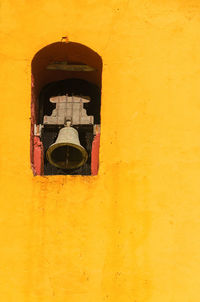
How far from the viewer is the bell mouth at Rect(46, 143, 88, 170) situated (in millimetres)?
7566

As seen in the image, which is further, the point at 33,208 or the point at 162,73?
the point at 162,73

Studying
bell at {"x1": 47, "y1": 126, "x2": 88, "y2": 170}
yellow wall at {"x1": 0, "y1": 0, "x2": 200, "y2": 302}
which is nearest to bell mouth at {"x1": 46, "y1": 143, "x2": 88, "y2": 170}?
bell at {"x1": 47, "y1": 126, "x2": 88, "y2": 170}

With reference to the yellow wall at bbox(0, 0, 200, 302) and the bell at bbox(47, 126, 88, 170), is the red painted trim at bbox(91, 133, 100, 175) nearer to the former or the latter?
the bell at bbox(47, 126, 88, 170)

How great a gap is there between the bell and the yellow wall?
0.29 m

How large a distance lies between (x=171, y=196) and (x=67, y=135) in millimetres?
892

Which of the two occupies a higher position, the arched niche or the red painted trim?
the arched niche

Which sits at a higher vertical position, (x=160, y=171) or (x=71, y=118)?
(x=71, y=118)

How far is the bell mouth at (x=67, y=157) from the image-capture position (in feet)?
24.8

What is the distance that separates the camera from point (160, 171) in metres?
7.15

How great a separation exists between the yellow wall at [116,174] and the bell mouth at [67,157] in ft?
1.03

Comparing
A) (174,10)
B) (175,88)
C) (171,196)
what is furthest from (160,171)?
(174,10)

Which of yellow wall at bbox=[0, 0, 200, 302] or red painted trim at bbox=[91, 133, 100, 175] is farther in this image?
red painted trim at bbox=[91, 133, 100, 175]

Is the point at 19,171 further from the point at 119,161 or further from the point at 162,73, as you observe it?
the point at 162,73

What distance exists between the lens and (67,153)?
764 centimetres
